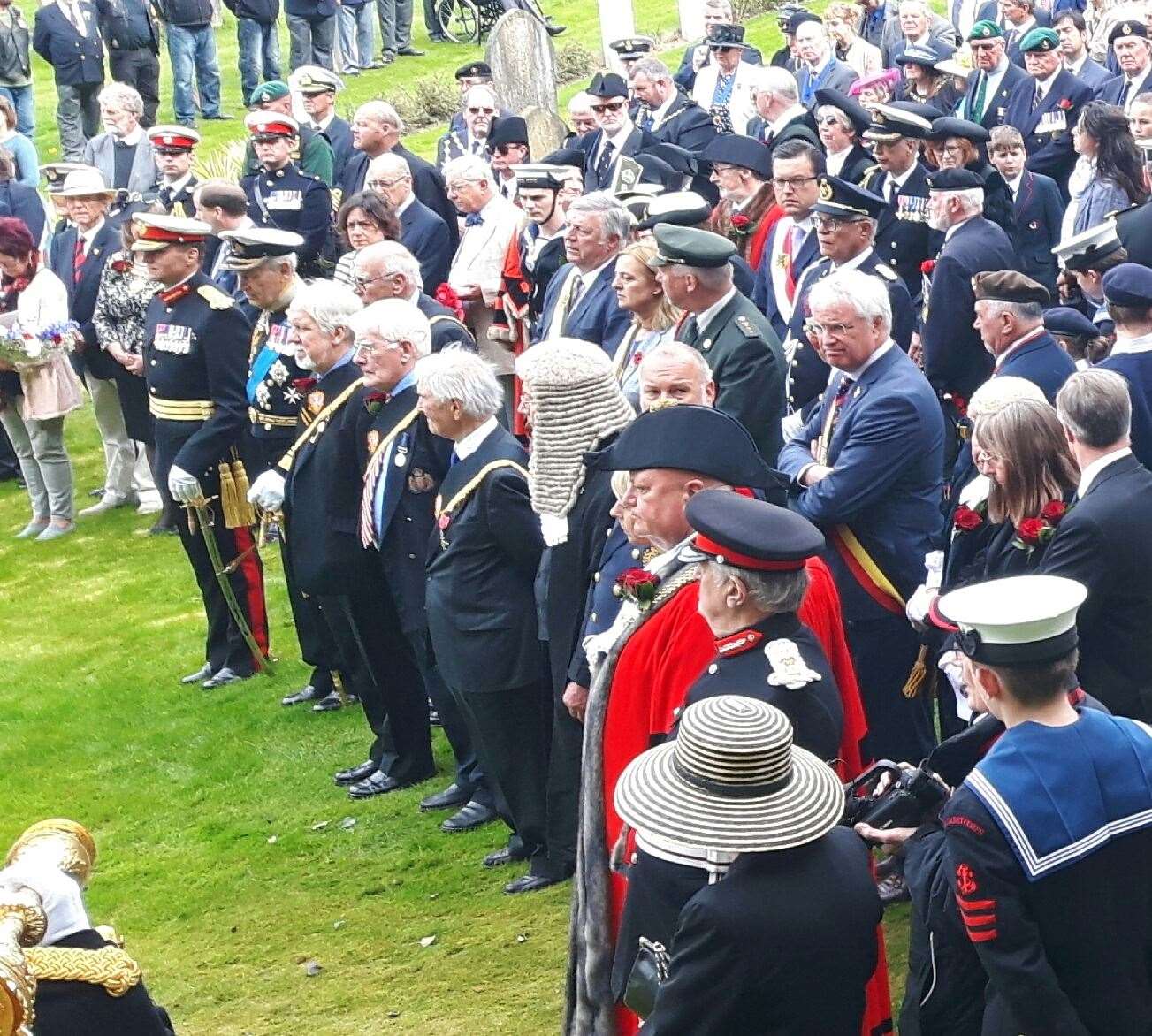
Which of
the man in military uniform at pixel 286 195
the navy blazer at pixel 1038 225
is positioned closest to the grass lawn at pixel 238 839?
the man in military uniform at pixel 286 195

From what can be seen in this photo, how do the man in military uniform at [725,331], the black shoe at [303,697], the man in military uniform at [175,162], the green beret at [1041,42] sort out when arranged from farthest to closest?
the man in military uniform at [175,162] → the green beret at [1041,42] → the black shoe at [303,697] → the man in military uniform at [725,331]

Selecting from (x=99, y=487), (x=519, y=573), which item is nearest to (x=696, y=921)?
(x=519, y=573)

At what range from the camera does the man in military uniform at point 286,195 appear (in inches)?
472

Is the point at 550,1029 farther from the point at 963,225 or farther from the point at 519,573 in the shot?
the point at 963,225

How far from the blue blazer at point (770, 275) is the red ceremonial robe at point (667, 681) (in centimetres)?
378

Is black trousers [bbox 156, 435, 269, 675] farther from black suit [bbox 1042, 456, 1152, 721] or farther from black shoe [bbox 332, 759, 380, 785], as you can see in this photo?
black suit [bbox 1042, 456, 1152, 721]

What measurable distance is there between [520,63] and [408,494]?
8540mm

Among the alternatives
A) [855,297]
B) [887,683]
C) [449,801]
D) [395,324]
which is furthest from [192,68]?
[887,683]

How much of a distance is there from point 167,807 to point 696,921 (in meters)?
5.39

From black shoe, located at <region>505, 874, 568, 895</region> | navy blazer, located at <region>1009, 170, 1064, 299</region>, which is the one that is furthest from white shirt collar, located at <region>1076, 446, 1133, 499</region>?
navy blazer, located at <region>1009, 170, 1064, 299</region>

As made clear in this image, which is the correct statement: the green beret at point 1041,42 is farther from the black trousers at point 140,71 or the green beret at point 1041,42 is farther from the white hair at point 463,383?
the black trousers at point 140,71

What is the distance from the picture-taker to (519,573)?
22.3 feet

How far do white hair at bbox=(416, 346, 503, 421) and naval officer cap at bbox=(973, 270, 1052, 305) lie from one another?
6.45 ft

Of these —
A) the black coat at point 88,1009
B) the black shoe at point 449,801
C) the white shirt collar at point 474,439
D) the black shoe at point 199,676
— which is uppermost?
the white shirt collar at point 474,439
